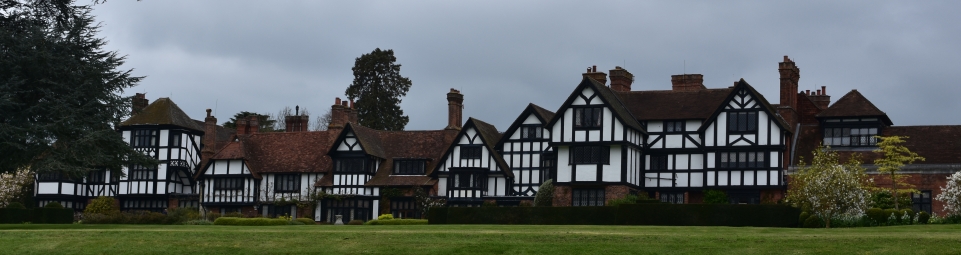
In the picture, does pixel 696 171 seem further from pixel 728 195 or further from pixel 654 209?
pixel 654 209

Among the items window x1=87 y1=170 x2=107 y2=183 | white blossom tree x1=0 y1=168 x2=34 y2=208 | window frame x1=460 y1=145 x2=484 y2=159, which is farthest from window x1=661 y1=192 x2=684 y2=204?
white blossom tree x1=0 y1=168 x2=34 y2=208

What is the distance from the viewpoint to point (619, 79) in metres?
65.0

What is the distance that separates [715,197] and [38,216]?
3051 centimetres

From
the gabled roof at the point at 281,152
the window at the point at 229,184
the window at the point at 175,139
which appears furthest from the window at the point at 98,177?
the window at the point at 229,184

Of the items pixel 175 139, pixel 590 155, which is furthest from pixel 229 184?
pixel 590 155

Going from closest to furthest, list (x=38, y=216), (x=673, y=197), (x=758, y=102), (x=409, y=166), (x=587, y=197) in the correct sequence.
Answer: (x=38, y=216) < (x=758, y=102) < (x=587, y=197) < (x=673, y=197) < (x=409, y=166)

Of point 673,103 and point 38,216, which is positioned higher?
point 673,103

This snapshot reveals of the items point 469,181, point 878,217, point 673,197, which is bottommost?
point 878,217

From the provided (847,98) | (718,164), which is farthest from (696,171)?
(847,98)

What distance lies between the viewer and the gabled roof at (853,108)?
57.7 meters

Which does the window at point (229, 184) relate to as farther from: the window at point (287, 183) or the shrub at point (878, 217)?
the shrub at point (878, 217)

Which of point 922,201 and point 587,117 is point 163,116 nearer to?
point 587,117

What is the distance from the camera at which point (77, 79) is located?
45.0 metres

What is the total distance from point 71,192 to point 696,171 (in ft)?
119
